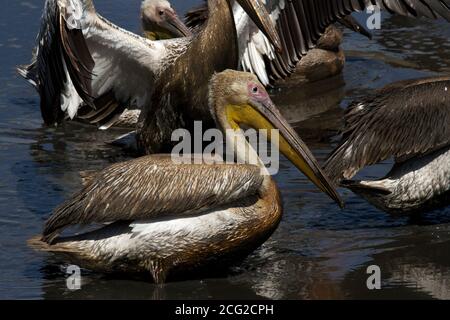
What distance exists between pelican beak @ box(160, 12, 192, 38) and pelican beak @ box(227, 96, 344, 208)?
3309mm

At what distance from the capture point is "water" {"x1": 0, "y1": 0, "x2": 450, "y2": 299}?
6.60 meters

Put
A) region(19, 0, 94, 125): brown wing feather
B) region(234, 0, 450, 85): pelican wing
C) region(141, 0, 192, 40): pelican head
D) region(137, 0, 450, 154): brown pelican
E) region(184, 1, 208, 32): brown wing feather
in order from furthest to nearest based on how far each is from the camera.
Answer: region(141, 0, 192, 40): pelican head < region(184, 1, 208, 32): brown wing feather < region(234, 0, 450, 85): pelican wing < region(137, 0, 450, 154): brown pelican < region(19, 0, 94, 125): brown wing feather

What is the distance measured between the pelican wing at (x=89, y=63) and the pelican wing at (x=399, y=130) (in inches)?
58.7

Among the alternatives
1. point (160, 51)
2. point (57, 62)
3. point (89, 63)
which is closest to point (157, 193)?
point (89, 63)

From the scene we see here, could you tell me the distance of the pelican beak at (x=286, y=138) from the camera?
6945 mm

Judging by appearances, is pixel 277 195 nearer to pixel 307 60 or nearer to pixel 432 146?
pixel 432 146

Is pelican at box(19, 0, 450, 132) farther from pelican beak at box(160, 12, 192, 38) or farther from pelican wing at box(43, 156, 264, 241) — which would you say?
pelican beak at box(160, 12, 192, 38)

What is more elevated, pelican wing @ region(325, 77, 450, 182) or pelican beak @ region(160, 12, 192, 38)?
pelican beak @ region(160, 12, 192, 38)

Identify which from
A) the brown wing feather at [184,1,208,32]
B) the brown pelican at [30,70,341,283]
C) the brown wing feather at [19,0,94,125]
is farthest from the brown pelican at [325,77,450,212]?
the brown wing feather at [184,1,208,32]

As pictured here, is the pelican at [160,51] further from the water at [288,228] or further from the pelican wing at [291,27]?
the water at [288,228]

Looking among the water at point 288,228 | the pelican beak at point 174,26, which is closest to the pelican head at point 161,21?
the pelican beak at point 174,26

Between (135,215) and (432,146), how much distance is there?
2.03 metres
